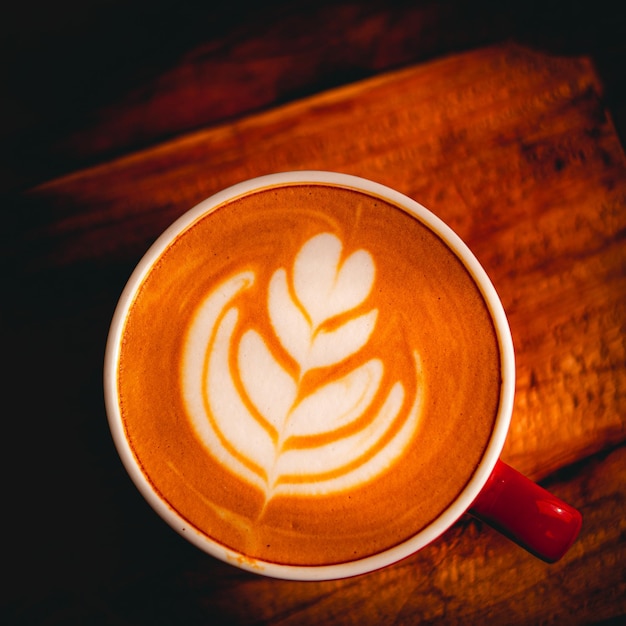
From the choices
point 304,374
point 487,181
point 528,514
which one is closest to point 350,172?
point 487,181

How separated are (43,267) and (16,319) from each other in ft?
0.33

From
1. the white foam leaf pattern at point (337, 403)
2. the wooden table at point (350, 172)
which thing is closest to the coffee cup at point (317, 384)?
the white foam leaf pattern at point (337, 403)

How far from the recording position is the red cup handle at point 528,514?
73 centimetres

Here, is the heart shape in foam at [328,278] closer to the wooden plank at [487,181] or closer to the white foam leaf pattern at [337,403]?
the white foam leaf pattern at [337,403]

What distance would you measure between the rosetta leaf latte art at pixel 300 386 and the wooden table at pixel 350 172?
24 cm

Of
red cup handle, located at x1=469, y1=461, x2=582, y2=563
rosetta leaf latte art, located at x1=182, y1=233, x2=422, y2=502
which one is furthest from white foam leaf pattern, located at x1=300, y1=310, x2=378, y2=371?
red cup handle, located at x1=469, y1=461, x2=582, y2=563

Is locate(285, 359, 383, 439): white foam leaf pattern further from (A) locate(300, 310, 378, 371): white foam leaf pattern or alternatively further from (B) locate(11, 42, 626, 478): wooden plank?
(B) locate(11, 42, 626, 478): wooden plank

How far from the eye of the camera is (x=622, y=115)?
0.97 meters

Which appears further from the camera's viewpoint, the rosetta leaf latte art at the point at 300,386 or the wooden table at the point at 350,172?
the wooden table at the point at 350,172

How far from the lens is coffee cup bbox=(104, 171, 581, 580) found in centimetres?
72

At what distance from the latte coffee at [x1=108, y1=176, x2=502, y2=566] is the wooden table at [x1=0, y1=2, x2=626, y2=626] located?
0.60ft

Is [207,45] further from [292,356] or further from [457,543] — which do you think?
[457,543]

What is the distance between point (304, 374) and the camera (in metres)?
0.75

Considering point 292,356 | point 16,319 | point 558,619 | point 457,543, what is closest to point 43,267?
point 16,319
